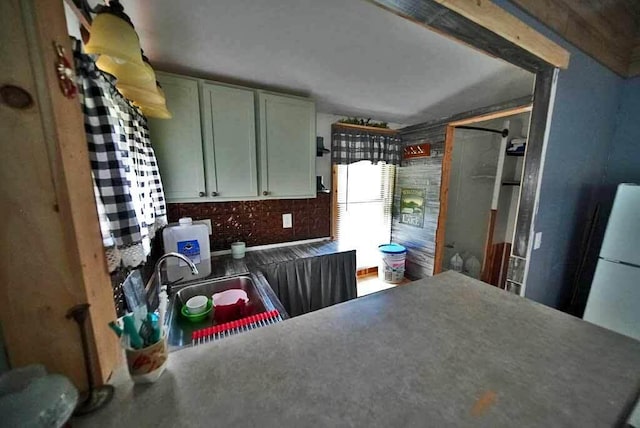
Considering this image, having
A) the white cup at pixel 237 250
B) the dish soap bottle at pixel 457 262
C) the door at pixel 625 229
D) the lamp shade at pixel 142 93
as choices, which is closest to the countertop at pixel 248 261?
the white cup at pixel 237 250

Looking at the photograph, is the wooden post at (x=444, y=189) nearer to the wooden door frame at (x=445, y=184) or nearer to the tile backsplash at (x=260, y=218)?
the wooden door frame at (x=445, y=184)

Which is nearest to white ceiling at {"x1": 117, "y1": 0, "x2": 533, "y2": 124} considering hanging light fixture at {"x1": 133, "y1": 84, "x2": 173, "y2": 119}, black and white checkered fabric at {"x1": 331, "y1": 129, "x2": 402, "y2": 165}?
hanging light fixture at {"x1": 133, "y1": 84, "x2": 173, "y2": 119}

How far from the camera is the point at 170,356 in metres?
0.57

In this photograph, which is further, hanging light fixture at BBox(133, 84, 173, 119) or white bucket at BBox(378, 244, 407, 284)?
white bucket at BBox(378, 244, 407, 284)

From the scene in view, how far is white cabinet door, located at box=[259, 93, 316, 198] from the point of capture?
1847 millimetres

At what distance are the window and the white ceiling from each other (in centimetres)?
100

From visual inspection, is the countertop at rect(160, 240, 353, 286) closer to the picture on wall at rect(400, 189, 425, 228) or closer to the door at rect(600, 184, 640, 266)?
the picture on wall at rect(400, 189, 425, 228)

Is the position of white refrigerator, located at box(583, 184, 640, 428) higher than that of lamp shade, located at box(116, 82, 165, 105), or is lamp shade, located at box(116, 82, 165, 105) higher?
lamp shade, located at box(116, 82, 165, 105)

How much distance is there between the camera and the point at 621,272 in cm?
147

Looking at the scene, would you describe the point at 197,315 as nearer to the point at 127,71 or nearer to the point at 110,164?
the point at 110,164

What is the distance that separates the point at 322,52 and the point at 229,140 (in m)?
0.90

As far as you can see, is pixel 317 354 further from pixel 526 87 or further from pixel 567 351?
pixel 526 87

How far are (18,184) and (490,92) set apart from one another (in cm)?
264

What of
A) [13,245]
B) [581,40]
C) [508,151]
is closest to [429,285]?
[13,245]
